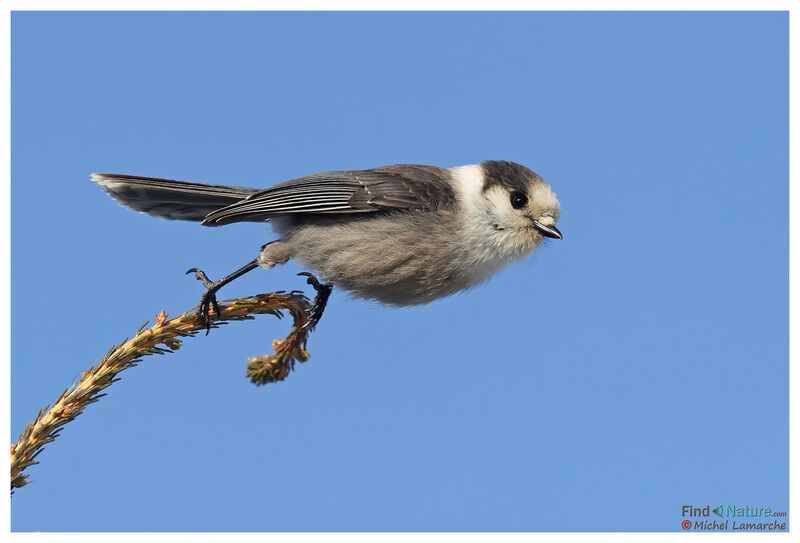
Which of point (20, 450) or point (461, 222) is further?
point (461, 222)

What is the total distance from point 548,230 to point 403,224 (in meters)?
0.91

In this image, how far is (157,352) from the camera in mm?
3617

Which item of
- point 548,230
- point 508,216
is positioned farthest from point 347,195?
point 548,230

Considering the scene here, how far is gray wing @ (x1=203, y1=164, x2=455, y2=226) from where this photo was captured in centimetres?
478

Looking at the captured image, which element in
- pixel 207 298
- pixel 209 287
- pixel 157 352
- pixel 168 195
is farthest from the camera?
pixel 168 195

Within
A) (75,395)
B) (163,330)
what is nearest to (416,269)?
(163,330)

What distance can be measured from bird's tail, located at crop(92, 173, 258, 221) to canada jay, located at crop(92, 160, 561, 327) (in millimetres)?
231

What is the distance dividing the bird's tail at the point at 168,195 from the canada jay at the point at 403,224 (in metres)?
0.23

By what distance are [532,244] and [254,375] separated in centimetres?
192

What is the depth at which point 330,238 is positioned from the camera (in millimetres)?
4746

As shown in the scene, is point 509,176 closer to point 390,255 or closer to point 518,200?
point 518,200

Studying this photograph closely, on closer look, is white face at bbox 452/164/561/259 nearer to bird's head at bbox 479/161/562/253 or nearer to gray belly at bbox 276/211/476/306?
bird's head at bbox 479/161/562/253

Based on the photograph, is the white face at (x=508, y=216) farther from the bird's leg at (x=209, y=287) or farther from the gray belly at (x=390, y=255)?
the bird's leg at (x=209, y=287)

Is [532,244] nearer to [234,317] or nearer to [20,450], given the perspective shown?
[234,317]
